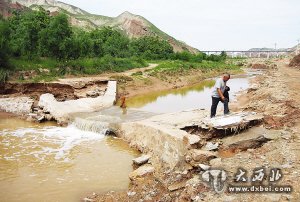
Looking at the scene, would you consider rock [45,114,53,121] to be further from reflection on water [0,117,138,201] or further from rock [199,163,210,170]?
rock [199,163,210,170]

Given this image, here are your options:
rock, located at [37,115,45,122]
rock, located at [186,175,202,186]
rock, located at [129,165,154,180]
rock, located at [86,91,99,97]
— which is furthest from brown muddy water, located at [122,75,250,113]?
rock, located at [186,175,202,186]

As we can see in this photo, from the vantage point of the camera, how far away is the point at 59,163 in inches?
436

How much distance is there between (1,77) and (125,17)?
10720 cm

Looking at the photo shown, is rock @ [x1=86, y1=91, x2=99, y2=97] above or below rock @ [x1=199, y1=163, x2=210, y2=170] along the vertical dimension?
above

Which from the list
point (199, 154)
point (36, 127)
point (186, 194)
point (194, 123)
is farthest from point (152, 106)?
point (186, 194)

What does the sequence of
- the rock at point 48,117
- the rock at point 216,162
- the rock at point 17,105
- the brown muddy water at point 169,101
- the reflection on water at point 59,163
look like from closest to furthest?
the rock at point 216,162, the reflection on water at point 59,163, the rock at point 48,117, the rock at point 17,105, the brown muddy water at point 169,101

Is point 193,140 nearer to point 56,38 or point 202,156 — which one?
point 202,156

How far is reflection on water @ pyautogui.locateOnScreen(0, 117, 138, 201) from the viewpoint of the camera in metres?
8.96

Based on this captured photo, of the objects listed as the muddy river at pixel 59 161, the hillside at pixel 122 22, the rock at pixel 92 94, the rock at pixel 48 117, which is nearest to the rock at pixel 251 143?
the muddy river at pixel 59 161

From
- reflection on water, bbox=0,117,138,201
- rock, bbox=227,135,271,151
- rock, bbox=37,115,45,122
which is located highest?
rock, bbox=227,135,271,151

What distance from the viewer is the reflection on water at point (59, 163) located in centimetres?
896

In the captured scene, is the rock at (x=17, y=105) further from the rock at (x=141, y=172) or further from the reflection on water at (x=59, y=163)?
the rock at (x=141, y=172)

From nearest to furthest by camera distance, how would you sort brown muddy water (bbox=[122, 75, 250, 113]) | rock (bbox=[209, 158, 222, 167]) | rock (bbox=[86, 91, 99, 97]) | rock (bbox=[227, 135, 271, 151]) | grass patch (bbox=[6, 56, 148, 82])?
rock (bbox=[209, 158, 222, 167])
rock (bbox=[227, 135, 271, 151])
brown muddy water (bbox=[122, 75, 250, 113])
rock (bbox=[86, 91, 99, 97])
grass patch (bbox=[6, 56, 148, 82])

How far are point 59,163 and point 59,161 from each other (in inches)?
7.9
